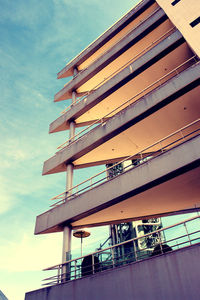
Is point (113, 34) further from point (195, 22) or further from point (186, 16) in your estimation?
point (195, 22)

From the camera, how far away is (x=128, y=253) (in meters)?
8.71

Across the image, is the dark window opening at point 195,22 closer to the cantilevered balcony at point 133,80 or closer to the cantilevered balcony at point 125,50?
the cantilevered balcony at point 133,80

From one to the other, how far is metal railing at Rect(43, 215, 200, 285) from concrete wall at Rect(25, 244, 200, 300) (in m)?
0.34

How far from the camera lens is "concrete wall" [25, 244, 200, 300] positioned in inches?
270

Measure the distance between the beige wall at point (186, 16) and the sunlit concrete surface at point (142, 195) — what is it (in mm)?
7112

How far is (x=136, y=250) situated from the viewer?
27.9 ft

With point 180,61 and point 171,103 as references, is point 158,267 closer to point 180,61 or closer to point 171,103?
point 171,103

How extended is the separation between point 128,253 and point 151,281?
1.37 meters

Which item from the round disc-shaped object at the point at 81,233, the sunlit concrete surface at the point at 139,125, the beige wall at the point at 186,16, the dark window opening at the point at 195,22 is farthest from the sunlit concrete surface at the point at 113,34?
the round disc-shaped object at the point at 81,233

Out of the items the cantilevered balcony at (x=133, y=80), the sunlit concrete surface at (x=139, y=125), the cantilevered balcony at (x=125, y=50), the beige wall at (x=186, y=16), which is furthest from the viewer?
the cantilevered balcony at (x=125, y=50)

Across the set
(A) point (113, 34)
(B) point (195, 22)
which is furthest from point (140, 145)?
(A) point (113, 34)

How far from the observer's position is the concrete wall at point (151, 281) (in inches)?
270

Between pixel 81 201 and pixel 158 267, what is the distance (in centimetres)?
549

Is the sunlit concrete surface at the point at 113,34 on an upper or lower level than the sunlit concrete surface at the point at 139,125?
upper
